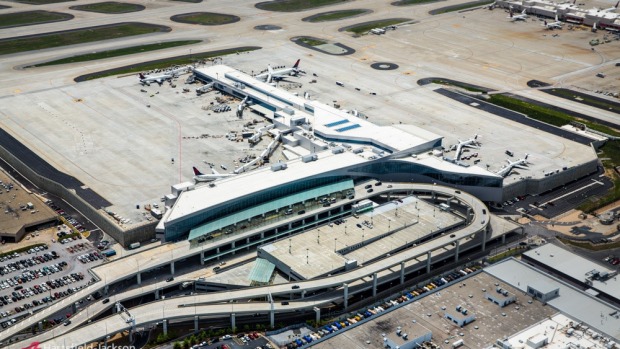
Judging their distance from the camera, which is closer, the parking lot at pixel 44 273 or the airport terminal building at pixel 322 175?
the parking lot at pixel 44 273

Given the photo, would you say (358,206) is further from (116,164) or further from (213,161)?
(116,164)

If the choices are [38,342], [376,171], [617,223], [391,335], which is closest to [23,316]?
[38,342]

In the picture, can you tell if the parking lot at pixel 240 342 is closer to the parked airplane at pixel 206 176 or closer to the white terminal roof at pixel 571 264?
the parked airplane at pixel 206 176

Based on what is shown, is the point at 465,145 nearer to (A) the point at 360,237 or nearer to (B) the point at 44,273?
(A) the point at 360,237


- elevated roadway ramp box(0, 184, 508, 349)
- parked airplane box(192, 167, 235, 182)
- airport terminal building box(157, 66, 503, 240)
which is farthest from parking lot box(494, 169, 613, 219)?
parked airplane box(192, 167, 235, 182)

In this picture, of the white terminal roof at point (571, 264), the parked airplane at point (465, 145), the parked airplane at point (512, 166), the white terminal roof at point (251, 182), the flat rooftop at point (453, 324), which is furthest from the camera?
the parked airplane at point (465, 145)

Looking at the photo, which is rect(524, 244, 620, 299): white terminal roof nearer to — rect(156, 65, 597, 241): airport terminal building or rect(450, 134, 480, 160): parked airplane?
rect(156, 65, 597, 241): airport terminal building

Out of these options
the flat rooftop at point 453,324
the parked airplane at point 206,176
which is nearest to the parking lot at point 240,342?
the flat rooftop at point 453,324
